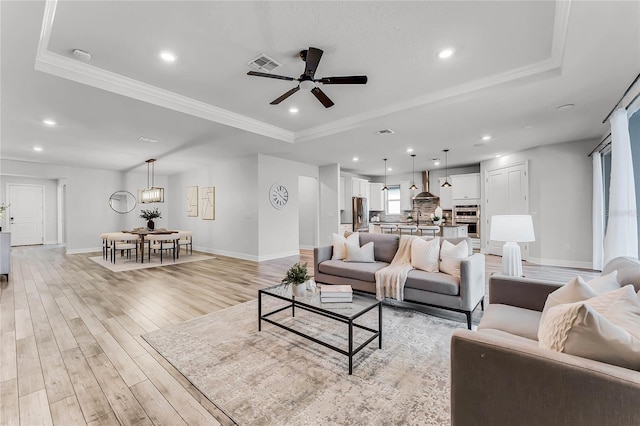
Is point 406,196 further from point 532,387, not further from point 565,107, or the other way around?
point 532,387

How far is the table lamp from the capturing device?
3035 mm

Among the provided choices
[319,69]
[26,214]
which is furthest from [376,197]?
[26,214]

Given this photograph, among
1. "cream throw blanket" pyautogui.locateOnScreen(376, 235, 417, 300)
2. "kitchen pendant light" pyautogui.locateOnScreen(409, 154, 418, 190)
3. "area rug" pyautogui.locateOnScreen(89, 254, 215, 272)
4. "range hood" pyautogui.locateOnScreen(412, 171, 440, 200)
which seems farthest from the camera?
"range hood" pyautogui.locateOnScreen(412, 171, 440, 200)

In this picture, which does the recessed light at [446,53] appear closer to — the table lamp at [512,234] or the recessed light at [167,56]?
the table lamp at [512,234]

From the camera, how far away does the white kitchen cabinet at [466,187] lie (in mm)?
8609

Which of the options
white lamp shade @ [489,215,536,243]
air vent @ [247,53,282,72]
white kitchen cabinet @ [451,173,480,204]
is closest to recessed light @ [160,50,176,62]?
air vent @ [247,53,282,72]

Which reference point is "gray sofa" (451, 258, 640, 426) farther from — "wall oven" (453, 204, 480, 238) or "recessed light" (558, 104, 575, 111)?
"wall oven" (453, 204, 480, 238)

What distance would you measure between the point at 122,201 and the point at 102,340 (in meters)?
8.69

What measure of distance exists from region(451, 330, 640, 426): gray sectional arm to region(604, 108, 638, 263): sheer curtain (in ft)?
12.5

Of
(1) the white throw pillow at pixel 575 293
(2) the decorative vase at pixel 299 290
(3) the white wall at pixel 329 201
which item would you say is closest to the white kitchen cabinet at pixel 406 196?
(3) the white wall at pixel 329 201

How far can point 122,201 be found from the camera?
379 inches

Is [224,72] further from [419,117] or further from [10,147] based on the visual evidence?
[10,147]

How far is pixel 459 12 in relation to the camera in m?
2.35

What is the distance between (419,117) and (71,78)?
14.9ft
